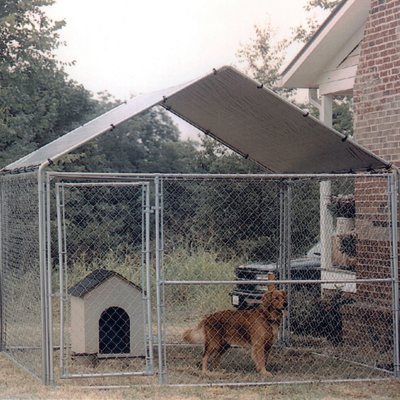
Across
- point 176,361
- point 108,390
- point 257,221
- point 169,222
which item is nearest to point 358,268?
point 176,361

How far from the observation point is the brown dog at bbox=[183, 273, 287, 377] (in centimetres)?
1021

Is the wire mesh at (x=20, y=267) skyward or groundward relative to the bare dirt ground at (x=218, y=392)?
skyward

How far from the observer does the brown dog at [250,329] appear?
10.2 m

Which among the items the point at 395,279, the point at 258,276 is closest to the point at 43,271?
the point at 395,279

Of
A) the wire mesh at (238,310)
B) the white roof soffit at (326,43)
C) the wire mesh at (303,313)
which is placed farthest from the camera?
the white roof soffit at (326,43)

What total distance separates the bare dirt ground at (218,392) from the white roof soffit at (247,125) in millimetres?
2263

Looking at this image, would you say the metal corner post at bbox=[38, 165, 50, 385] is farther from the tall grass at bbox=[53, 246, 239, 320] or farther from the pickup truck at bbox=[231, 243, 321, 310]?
the tall grass at bbox=[53, 246, 239, 320]

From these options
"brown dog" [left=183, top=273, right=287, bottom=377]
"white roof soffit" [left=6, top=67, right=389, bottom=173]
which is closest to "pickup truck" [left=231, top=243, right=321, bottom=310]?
"white roof soffit" [left=6, top=67, right=389, bottom=173]

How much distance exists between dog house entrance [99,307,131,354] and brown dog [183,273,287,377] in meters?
1.21

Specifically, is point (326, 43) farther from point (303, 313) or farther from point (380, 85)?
point (303, 313)

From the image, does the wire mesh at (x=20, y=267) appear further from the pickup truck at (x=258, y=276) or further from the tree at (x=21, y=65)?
the tree at (x=21, y=65)

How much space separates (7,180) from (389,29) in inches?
195

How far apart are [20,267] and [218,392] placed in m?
3.48

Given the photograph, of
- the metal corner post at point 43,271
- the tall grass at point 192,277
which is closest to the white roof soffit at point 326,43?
the tall grass at point 192,277
